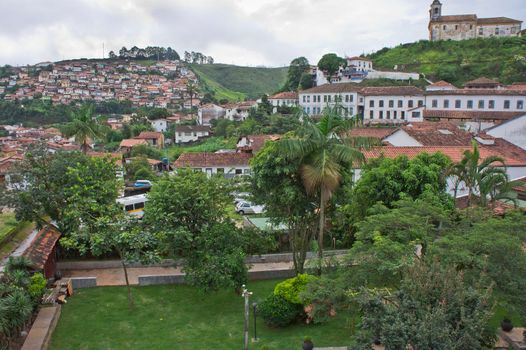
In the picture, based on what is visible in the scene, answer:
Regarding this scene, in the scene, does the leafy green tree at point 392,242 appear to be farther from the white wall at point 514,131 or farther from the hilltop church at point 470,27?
the hilltop church at point 470,27

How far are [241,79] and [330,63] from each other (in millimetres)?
84702

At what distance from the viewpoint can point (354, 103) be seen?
2431 inches

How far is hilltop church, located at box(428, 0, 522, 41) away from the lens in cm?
8838

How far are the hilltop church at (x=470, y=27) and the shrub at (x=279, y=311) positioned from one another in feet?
309

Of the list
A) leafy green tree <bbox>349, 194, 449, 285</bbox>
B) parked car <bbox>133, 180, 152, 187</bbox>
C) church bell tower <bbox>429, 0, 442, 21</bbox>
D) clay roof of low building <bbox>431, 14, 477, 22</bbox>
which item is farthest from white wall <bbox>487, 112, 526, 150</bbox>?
church bell tower <bbox>429, 0, 442, 21</bbox>

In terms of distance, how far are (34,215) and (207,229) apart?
744cm

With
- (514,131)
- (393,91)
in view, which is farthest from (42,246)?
(393,91)

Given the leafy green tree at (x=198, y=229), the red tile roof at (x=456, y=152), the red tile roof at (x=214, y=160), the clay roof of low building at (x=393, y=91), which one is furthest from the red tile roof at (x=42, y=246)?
the clay roof of low building at (x=393, y=91)

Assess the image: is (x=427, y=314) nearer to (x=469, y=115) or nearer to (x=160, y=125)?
(x=469, y=115)

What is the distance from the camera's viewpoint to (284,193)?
49.5 feet

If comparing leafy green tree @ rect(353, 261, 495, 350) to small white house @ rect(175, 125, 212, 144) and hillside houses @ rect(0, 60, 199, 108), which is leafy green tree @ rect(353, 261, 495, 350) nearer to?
small white house @ rect(175, 125, 212, 144)

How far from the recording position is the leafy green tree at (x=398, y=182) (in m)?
17.2

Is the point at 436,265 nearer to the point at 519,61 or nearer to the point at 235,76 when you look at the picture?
the point at 519,61

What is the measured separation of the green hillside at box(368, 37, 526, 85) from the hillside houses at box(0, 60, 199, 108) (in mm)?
69038
